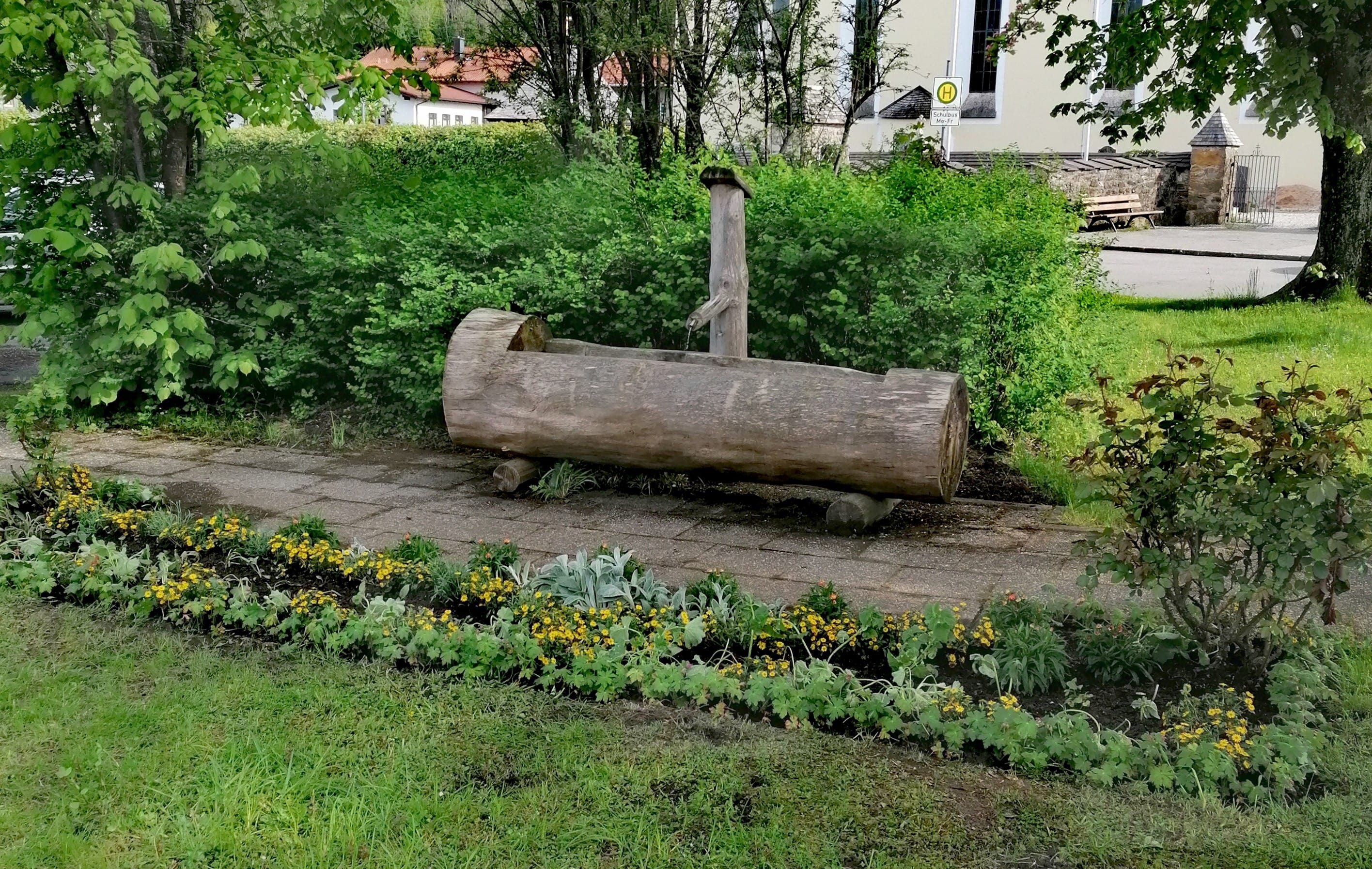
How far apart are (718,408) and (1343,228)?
345 inches

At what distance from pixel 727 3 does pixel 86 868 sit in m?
9.80

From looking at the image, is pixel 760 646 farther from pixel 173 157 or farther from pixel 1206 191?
pixel 1206 191

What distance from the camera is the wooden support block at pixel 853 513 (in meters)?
5.64

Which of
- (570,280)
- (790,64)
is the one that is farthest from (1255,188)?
(570,280)

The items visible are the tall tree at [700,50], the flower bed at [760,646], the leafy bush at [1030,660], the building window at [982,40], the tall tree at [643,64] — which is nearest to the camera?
the flower bed at [760,646]

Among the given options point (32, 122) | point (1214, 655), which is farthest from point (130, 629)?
point (32, 122)

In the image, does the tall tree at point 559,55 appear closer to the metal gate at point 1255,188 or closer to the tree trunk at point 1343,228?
the tree trunk at point 1343,228

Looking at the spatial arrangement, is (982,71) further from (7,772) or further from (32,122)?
(7,772)

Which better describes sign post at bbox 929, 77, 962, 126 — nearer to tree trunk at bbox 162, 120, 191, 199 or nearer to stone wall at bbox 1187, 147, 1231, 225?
tree trunk at bbox 162, 120, 191, 199

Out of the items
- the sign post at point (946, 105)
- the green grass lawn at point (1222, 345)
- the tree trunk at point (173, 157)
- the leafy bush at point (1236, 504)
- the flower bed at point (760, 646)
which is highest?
the sign post at point (946, 105)

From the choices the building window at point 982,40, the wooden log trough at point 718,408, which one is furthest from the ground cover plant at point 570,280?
the building window at point 982,40

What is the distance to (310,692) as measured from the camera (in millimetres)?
3873

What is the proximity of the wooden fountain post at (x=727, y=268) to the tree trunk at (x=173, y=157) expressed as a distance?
3.98 m

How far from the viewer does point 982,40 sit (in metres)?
31.4
